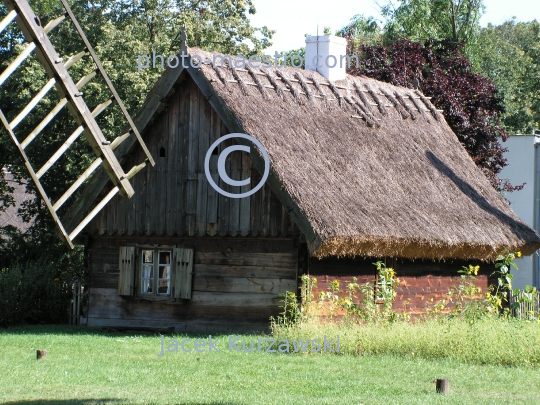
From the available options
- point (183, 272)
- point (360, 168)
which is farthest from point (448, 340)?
point (183, 272)

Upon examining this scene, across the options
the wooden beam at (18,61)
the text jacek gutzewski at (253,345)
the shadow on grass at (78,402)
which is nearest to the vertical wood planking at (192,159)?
the text jacek gutzewski at (253,345)

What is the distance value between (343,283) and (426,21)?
20.6m

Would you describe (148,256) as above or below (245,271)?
above

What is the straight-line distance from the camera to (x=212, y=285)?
17.0m

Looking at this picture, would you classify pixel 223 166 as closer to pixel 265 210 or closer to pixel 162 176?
pixel 265 210

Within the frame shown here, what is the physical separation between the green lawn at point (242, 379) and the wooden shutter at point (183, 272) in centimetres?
317

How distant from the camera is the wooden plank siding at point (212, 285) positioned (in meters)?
16.2

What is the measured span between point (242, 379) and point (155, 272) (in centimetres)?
737

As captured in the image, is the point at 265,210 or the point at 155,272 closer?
the point at 265,210

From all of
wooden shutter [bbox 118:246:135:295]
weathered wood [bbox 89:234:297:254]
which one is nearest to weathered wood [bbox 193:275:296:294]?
weathered wood [bbox 89:234:297:254]

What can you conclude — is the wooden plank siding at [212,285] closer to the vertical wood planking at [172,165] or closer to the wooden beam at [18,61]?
the vertical wood planking at [172,165]

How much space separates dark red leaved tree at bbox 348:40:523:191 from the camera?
24844 mm

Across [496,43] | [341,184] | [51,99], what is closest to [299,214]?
[341,184]

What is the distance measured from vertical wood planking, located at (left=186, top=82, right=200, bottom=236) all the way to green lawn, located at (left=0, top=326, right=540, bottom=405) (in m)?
3.65
